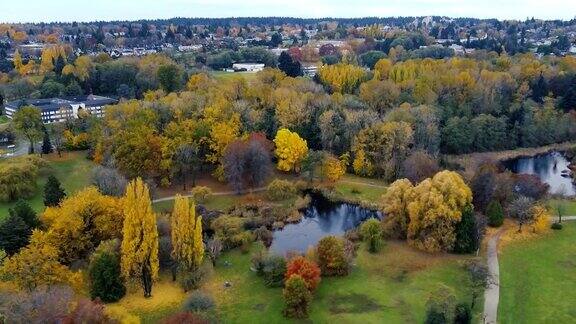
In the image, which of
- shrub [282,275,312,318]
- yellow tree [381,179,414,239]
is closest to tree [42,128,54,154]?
yellow tree [381,179,414,239]

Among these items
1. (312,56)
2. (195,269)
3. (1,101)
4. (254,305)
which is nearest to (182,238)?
(195,269)

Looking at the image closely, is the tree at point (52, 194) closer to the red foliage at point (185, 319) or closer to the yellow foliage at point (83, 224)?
the yellow foliage at point (83, 224)

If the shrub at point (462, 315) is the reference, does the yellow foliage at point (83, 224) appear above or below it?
above

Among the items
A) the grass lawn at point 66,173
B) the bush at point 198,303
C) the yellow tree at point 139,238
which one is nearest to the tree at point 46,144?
the grass lawn at point 66,173

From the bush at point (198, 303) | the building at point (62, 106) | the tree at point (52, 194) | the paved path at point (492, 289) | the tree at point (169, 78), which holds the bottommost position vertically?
the paved path at point (492, 289)

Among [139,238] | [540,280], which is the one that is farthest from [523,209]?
[139,238]
